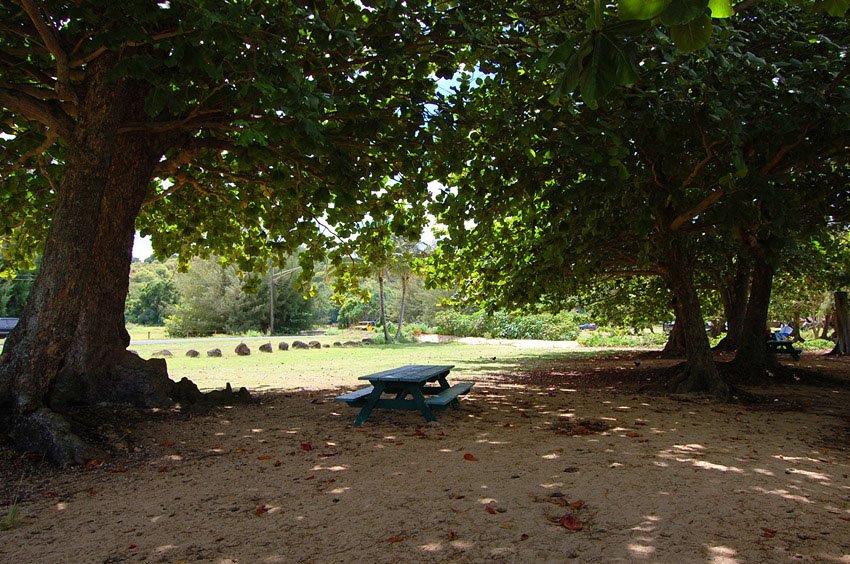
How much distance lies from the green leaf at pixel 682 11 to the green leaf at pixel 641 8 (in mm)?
20

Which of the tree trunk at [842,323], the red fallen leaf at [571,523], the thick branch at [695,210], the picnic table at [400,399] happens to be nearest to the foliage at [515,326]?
the tree trunk at [842,323]

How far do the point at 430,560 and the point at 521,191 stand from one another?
5067mm

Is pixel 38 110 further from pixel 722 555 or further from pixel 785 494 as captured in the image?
pixel 785 494

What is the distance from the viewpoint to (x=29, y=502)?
386 cm

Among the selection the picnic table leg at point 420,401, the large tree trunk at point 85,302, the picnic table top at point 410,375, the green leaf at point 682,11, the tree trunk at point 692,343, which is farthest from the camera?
the tree trunk at point 692,343

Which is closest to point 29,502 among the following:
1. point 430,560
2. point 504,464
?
point 430,560

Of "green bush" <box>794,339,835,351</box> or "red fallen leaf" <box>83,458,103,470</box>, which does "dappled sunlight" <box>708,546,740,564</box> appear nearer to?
"red fallen leaf" <box>83,458,103,470</box>

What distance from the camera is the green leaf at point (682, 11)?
1385 millimetres

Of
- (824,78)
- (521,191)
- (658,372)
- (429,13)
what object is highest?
(429,13)

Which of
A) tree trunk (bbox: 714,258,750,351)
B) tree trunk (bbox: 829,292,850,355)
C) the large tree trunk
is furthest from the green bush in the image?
the large tree trunk

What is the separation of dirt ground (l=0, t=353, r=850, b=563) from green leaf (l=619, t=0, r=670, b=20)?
247cm

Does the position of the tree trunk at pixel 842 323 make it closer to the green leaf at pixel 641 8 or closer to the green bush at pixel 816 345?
the green bush at pixel 816 345

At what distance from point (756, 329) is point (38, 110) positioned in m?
12.5

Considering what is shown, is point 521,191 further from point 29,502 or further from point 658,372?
point 658,372
